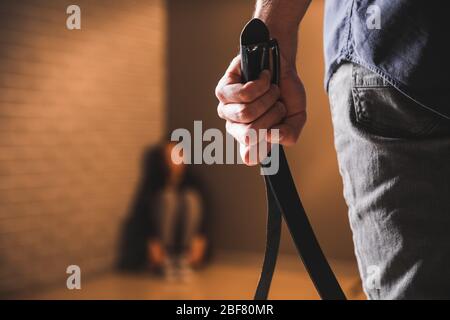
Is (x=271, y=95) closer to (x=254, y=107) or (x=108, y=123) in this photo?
(x=254, y=107)

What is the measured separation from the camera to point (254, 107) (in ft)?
2.19

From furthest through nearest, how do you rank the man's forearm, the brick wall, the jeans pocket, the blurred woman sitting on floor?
the blurred woman sitting on floor < the brick wall < the man's forearm < the jeans pocket

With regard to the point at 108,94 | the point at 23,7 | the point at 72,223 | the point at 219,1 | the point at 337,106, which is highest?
the point at 219,1

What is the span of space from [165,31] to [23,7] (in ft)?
4.90

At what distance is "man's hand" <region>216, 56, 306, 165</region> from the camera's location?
2.19 ft

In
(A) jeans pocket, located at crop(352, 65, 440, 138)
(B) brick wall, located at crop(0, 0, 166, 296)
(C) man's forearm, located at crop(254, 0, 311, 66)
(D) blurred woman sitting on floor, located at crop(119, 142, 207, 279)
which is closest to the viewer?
(A) jeans pocket, located at crop(352, 65, 440, 138)

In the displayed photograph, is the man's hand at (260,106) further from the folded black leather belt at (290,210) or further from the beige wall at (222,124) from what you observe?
the beige wall at (222,124)

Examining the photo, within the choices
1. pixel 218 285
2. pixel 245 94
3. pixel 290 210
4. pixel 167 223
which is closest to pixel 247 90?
pixel 245 94

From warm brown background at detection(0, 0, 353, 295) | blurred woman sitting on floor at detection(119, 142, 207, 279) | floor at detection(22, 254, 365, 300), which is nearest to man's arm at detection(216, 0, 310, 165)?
floor at detection(22, 254, 365, 300)

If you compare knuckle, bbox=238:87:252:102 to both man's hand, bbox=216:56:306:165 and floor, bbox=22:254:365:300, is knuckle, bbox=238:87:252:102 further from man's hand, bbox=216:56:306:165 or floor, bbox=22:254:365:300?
floor, bbox=22:254:365:300

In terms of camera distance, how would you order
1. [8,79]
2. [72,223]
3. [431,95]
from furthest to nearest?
[72,223] → [8,79] → [431,95]
